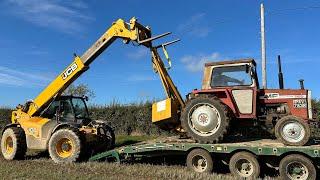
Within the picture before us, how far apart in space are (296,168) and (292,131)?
0.93 m

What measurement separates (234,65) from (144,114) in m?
11.7

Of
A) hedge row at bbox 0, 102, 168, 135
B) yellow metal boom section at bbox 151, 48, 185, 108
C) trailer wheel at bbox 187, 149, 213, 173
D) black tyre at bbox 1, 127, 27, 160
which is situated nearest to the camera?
trailer wheel at bbox 187, 149, 213, 173

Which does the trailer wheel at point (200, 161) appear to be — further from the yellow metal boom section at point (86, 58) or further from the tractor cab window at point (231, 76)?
the yellow metal boom section at point (86, 58)

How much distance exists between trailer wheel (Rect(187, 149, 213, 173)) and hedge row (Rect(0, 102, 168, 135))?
34.8 feet

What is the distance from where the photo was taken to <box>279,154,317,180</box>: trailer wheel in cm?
1016

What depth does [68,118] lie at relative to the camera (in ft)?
49.9

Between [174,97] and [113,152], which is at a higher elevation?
[174,97]

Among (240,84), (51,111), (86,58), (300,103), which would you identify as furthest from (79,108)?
(300,103)

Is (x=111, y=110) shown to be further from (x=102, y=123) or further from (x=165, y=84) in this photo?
(x=165, y=84)

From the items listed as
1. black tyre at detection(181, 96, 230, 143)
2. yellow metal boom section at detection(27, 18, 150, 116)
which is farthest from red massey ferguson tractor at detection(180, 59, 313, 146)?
yellow metal boom section at detection(27, 18, 150, 116)

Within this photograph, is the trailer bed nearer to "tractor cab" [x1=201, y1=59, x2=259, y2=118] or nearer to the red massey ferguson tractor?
the red massey ferguson tractor

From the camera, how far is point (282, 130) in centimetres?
1095

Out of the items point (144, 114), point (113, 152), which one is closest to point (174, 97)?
point (113, 152)

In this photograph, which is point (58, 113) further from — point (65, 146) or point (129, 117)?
point (129, 117)
